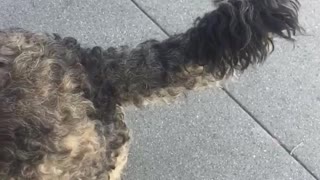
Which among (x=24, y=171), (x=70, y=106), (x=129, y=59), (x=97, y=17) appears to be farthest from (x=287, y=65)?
(x=24, y=171)

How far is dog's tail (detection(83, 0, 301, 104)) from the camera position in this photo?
1.97 m

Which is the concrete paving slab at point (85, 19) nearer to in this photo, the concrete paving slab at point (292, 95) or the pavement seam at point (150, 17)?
the pavement seam at point (150, 17)

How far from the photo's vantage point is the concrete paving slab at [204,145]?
310cm

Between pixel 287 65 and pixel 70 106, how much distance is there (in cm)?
165

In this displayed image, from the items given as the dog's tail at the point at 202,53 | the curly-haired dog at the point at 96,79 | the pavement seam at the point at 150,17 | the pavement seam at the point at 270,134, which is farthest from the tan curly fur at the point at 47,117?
the pavement seam at the point at 150,17

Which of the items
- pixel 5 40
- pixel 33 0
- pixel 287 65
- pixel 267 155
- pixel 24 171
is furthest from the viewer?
pixel 33 0

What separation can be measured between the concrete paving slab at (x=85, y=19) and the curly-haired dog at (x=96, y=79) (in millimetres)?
1176

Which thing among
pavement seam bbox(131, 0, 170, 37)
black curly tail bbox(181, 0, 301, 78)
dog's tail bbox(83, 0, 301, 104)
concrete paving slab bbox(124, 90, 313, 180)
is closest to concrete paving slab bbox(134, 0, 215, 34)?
pavement seam bbox(131, 0, 170, 37)

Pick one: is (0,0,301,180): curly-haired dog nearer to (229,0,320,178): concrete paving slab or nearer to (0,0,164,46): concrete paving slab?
(229,0,320,178): concrete paving slab

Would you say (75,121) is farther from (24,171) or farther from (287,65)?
(287,65)

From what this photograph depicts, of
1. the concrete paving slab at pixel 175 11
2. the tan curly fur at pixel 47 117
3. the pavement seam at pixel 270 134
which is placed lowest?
the pavement seam at pixel 270 134

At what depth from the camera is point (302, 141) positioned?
10.4 ft

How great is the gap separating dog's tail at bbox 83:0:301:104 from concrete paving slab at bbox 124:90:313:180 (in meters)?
0.80

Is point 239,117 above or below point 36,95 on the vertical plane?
below
